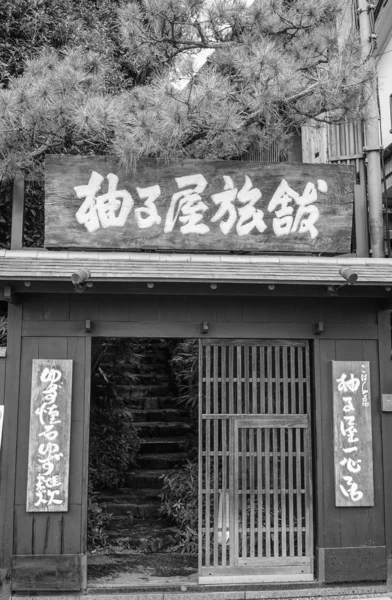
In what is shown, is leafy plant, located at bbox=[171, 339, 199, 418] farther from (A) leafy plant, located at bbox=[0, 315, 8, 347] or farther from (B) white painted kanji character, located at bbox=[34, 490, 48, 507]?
(B) white painted kanji character, located at bbox=[34, 490, 48, 507]

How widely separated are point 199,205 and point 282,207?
3.52 ft

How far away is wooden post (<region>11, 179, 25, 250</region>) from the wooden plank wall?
0.78 metres

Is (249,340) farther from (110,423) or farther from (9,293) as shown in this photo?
(110,423)

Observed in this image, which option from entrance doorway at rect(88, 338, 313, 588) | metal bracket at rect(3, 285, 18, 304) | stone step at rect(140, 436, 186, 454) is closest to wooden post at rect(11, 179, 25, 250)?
metal bracket at rect(3, 285, 18, 304)

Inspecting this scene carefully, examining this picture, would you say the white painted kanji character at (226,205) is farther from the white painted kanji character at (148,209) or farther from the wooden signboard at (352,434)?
the wooden signboard at (352,434)

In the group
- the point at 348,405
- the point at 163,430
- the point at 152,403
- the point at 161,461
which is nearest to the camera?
the point at 348,405

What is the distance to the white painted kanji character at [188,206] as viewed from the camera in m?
7.48

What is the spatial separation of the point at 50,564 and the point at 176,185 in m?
4.74

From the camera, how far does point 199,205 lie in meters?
7.51

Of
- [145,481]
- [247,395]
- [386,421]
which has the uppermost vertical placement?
[247,395]

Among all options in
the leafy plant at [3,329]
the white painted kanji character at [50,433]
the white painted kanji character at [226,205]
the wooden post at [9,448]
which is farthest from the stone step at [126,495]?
the white painted kanji character at [226,205]

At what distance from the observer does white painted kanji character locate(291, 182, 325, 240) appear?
766 centimetres

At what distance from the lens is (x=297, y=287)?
7125 millimetres

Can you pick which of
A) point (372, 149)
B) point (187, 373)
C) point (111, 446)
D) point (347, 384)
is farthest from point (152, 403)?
point (372, 149)
